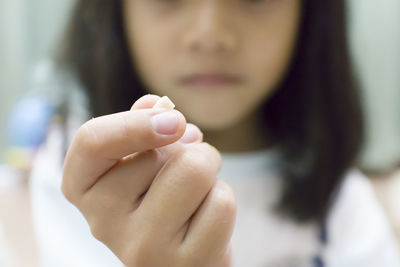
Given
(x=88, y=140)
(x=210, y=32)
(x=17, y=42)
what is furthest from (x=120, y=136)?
(x=17, y=42)

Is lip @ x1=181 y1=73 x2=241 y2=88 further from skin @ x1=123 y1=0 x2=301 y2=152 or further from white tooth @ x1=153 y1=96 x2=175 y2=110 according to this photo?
white tooth @ x1=153 y1=96 x2=175 y2=110

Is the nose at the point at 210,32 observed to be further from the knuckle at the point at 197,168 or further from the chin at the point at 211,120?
the knuckle at the point at 197,168

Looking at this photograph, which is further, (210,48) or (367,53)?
(367,53)

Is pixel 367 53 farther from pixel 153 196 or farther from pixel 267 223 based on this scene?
pixel 153 196

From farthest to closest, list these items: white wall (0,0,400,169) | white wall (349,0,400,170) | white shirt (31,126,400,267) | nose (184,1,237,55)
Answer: white wall (349,0,400,170), white wall (0,0,400,169), white shirt (31,126,400,267), nose (184,1,237,55)

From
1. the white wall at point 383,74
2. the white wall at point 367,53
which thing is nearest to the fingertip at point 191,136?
the white wall at point 367,53

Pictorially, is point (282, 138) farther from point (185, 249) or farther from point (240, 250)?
point (185, 249)

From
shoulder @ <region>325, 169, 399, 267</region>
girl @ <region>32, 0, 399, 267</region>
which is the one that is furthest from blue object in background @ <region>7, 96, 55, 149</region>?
shoulder @ <region>325, 169, 399, 267</region>
